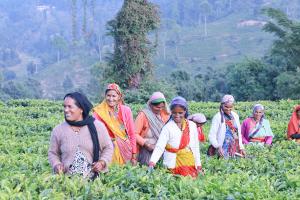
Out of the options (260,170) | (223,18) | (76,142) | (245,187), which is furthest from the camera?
(223,18)

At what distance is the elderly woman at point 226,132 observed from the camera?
6797mm

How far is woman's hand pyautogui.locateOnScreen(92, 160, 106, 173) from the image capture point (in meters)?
4.52

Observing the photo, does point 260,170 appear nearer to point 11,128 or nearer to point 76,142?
point 76,142

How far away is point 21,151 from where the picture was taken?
8008 mm

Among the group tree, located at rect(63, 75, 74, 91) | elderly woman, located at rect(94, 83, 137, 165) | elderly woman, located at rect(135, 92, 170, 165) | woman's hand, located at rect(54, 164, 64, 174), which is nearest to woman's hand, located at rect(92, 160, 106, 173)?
woman's hand, located at rect(54, 164, 64, 174)

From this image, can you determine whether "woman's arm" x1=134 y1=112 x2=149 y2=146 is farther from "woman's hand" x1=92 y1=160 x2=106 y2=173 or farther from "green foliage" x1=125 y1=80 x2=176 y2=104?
"green foliage" x1=125 y1=80 x2=176 y2=104

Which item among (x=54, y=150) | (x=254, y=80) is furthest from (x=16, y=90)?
(x=54, y=150)

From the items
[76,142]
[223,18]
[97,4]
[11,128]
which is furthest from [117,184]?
[97,4]

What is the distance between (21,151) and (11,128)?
296 centimetres

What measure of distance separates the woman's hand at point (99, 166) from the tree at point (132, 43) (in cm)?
1763

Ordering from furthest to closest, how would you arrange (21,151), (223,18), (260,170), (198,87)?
1. (223,18)
2. (198,87)
3. (21,151)
4. (260,170)

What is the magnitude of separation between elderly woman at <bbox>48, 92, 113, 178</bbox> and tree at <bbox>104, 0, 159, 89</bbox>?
57.6 ft

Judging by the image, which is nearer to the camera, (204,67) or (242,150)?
(242,150)

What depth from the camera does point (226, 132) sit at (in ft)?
22.5
